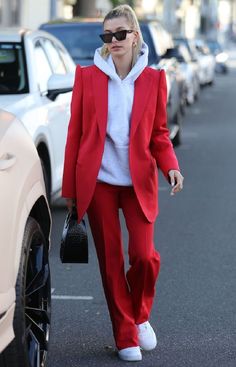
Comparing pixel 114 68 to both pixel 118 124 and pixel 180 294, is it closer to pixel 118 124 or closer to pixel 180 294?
pixel 118 124

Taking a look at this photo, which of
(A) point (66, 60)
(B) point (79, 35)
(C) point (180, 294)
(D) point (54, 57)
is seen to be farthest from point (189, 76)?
(C) point (180, 294)

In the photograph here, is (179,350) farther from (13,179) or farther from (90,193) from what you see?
(13,179)

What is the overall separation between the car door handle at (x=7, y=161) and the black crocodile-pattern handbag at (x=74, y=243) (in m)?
0.97

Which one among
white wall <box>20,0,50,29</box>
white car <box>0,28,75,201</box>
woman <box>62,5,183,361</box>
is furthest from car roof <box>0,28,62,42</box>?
white wall <box>20,0,50,29</box>

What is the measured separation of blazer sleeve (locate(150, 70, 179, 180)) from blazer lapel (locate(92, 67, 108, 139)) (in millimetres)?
281

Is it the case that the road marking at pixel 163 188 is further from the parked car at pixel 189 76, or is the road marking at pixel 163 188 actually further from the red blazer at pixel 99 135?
the parked car at pixel 189 76

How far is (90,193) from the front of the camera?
5.20 meters

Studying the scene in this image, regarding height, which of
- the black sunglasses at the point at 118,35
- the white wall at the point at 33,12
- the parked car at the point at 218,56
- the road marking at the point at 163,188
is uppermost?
the black sunglasses at the point at 118,35

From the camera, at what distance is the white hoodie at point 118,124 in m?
5.22

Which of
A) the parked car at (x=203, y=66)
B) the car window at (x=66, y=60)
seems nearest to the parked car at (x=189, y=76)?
the parked car at (x=203, y=66)

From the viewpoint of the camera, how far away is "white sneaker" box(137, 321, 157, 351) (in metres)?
5.49

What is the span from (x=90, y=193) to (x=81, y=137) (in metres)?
0.30

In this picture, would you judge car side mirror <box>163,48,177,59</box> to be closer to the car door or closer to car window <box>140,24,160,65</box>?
car window <box>140,24,160,65</box>

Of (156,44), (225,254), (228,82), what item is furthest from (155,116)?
(228,82)
